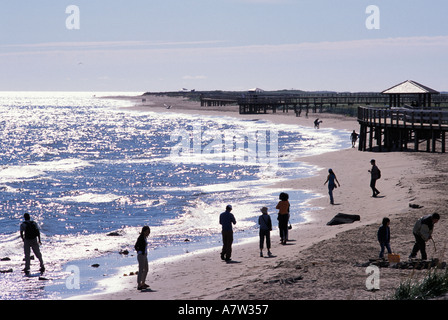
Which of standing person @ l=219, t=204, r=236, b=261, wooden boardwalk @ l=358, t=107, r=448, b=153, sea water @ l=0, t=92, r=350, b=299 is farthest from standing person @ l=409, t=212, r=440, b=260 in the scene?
wooden boardwalk @ l=358, t=107, r=448, b=153

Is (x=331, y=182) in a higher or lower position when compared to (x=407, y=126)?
lower

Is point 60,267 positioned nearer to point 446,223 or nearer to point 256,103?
point 446,223

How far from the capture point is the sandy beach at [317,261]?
36.6 feet

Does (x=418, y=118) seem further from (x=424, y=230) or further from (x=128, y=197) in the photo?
(x=424, y=230)

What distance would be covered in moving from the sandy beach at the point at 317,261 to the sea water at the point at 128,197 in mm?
1234

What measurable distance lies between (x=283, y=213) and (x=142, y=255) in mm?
4451

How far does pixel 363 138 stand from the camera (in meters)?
40.8

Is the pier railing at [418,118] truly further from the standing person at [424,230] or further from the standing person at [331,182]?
the standing person at [424,230]

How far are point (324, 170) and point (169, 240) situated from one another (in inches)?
647

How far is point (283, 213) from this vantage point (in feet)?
52.0

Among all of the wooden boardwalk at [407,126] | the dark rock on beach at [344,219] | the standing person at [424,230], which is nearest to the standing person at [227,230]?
the standing person at [424,230]

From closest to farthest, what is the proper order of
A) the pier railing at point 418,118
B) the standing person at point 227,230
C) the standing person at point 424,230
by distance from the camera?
1. the standing person at point 424,230
2. the standing person at point 227,230
3. the pier railing at point 418,118

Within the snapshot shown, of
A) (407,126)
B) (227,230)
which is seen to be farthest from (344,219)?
(407,126)
